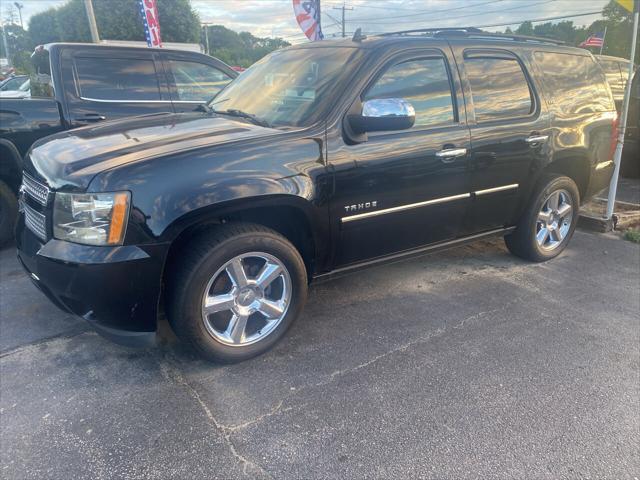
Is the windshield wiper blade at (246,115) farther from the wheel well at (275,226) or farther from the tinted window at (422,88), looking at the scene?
the tinted window at (422,88)

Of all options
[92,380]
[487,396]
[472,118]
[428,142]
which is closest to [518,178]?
[472,118]

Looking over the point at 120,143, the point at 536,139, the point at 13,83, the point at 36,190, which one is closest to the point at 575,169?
the point at 536,139

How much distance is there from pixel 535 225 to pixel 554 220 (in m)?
0.33

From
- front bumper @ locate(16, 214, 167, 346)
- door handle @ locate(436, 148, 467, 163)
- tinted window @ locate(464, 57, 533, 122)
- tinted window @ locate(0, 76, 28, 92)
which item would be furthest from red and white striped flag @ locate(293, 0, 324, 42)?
tinted window @ locate(0, 76, 28, 92)

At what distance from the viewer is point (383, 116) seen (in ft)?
9.65

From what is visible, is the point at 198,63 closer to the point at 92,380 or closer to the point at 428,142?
the point at 428,142

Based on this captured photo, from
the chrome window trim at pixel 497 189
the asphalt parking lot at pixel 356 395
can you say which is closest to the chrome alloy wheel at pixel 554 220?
the chrome window trim at pixel 497 189

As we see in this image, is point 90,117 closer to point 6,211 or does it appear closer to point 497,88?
point 6,211

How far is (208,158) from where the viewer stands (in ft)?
8.50

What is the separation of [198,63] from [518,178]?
382 cm

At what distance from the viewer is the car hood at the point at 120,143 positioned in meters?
2.53

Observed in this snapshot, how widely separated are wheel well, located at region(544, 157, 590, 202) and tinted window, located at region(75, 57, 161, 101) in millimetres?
4106

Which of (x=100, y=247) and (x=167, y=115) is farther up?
(x=167, y=115)

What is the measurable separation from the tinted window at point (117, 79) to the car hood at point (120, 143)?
191 centimetres
